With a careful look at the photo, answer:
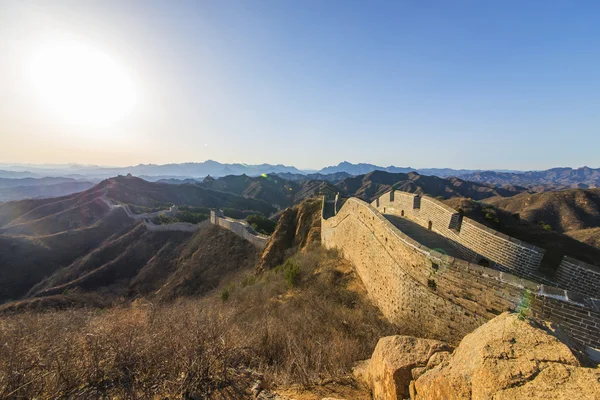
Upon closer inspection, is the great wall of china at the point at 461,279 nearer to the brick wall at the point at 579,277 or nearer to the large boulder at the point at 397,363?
the brick wall at the point at 579,277

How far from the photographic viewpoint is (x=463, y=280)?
5316mm

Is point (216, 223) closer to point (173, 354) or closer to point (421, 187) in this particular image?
point (173, 354)

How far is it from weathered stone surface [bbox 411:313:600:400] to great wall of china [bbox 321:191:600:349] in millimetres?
1337

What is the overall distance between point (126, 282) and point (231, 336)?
30.6 metres

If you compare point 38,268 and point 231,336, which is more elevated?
point 231,336

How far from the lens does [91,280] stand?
29.2 m

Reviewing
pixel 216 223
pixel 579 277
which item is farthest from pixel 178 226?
pixel 579 277

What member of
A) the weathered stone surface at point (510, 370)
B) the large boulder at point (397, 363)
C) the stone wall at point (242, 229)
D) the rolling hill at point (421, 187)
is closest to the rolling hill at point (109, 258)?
the stone wall at point (242, 229)

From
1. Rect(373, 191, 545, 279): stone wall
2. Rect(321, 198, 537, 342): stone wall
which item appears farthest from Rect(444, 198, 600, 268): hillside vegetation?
Rect(321, 198, 537, 342): stone wall

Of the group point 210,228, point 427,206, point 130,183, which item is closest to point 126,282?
point 210,228

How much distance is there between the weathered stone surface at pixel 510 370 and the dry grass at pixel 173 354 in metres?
2.33

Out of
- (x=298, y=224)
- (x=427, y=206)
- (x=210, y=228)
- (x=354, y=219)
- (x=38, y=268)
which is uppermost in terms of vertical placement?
(x=427, y=206)

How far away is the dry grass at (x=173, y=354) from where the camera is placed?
12.9 ft

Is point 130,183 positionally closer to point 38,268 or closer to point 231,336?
point 38,268
